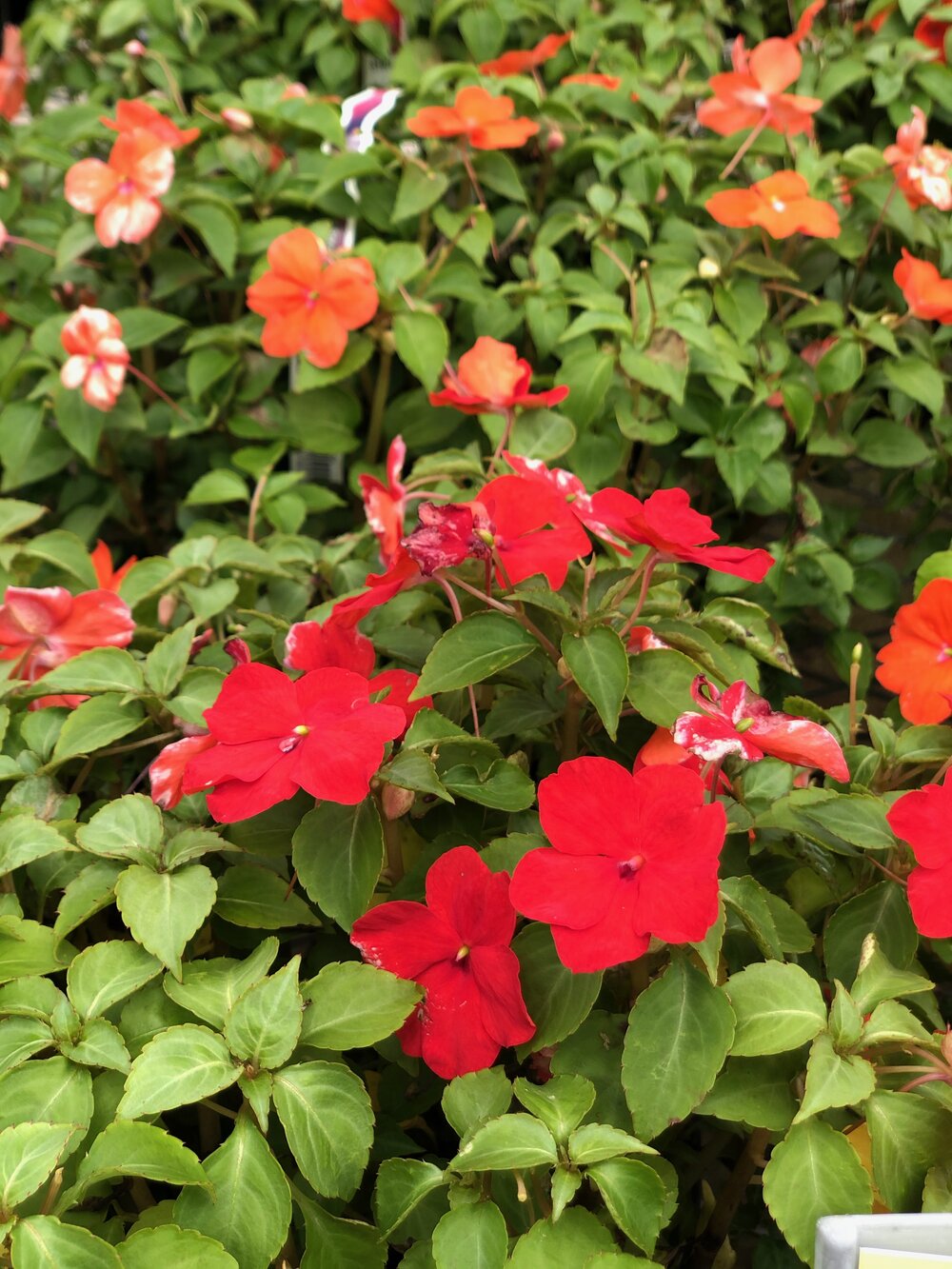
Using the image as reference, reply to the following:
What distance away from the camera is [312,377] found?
1.37 m

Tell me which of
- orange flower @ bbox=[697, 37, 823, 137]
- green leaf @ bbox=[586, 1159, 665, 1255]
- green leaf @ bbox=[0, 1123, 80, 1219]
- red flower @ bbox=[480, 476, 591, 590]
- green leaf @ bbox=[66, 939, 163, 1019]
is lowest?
green leaf @ bbox=[586, 1159, 665, 1255]

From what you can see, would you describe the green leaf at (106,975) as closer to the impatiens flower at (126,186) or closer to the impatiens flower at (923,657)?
the impatiens flower at (923,657)

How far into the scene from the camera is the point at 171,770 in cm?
71

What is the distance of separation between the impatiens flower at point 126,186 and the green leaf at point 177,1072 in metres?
1.13

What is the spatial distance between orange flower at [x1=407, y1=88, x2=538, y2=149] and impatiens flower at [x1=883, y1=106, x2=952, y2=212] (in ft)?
1.57

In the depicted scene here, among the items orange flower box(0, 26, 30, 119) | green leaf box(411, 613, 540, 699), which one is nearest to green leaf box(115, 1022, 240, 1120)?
green leaf box(411, 613, 540, 699)

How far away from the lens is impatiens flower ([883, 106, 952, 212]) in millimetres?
1396

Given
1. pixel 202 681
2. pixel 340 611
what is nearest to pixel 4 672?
pixel 202 681

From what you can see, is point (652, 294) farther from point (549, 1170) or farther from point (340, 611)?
point (549, 1170)

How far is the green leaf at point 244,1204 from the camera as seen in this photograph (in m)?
0.55

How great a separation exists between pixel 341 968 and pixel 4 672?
0.45m

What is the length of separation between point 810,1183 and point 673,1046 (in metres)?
0.09

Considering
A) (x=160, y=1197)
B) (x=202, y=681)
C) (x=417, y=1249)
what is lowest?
(x=160, y=1197)

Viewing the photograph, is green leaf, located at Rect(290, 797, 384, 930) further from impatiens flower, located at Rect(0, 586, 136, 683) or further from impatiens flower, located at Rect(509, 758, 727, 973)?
impatiens flower, located at Rect(0, 586, 136, 683)
